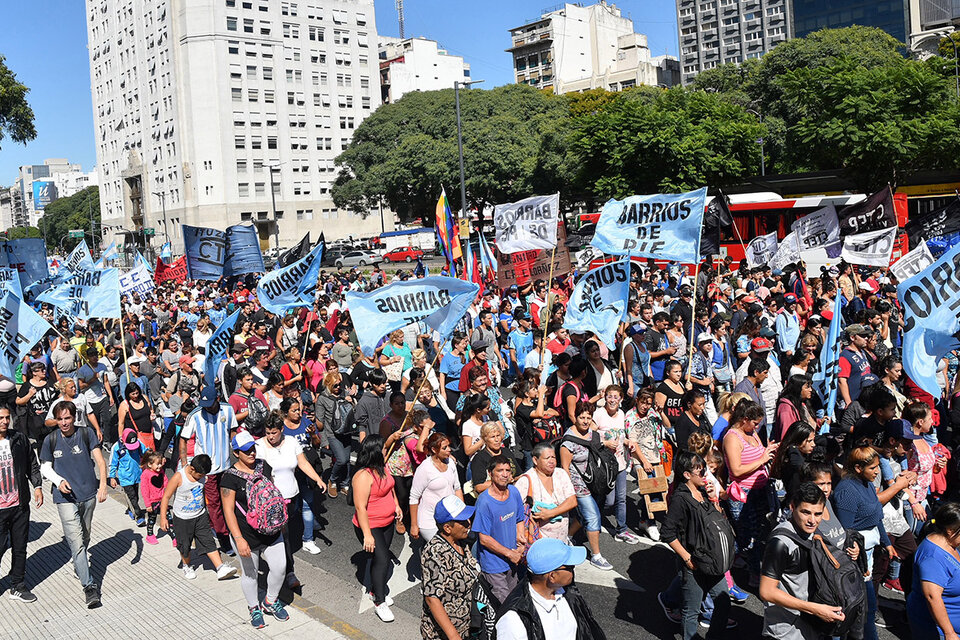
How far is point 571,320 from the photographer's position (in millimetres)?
10945

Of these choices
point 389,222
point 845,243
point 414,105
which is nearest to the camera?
point 845,243

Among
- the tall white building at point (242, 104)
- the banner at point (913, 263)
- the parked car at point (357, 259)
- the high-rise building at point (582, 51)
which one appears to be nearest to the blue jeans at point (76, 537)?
the banner at point (913, 263)

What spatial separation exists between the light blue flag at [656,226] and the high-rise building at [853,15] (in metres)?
107

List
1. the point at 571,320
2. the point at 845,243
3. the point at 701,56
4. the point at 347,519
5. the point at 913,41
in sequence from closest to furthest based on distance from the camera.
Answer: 1. the point at 347,519
2. the point at 571,320
3. the point at 845,243
4. the point at 913,41
5. the point at 701,56

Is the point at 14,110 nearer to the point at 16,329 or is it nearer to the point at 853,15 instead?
the point at 16,329

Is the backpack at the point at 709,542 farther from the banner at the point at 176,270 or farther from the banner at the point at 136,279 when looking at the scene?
the banner at the point at 176,270

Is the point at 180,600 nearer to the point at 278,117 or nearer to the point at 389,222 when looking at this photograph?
the point at 278,117

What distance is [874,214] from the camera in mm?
15883

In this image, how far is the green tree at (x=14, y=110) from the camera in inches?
1506

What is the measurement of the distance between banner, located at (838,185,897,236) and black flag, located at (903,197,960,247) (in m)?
1.11

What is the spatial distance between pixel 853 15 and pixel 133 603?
118m

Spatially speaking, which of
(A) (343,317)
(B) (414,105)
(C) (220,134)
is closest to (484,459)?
(A) (343,317)

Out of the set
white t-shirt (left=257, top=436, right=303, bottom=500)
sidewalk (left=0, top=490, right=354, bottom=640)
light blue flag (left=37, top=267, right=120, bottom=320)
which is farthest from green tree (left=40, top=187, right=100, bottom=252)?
white t-shirt (left=257, top=436, right=303, bottom=500)

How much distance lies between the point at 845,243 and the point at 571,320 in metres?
7.46
